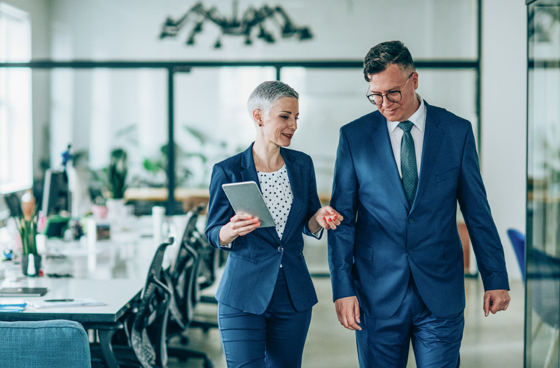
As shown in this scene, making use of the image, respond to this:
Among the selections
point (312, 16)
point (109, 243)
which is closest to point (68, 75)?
point (312, 16)

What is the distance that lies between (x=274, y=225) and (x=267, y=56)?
4985 mm

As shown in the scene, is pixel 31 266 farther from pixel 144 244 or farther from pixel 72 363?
pixel 72 363

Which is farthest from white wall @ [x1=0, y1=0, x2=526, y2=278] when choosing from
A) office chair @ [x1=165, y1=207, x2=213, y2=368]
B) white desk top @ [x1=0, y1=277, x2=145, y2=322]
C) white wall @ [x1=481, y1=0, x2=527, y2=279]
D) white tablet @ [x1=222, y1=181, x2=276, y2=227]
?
white tablet @ [x1=222, y1=181, x2=276, y2=227]

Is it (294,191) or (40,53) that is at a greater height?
(40,53)

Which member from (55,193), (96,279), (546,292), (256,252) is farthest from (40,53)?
(546,292)

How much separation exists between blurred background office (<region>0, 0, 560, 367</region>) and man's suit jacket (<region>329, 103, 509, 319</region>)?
172 inches

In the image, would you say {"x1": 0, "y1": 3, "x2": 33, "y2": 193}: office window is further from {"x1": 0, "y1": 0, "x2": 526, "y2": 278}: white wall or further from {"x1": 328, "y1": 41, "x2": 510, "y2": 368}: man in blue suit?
{"x1": 328, "y1": 41, "x2": 510, "y2": 368}: man in blue suit

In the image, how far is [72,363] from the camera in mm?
1688

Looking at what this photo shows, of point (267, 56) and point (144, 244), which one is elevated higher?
point (267, 56)

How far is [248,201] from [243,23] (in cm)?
517

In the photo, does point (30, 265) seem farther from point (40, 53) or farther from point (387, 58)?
point (40, 53)

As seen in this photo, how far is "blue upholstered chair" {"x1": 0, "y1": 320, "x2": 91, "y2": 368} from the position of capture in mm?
1676

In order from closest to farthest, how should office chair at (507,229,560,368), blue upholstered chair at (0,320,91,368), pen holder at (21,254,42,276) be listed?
blue upholstered chair at (0,320,91,368) < office chair at (507,229,560,368) < pen holder at (21,254,42,276)

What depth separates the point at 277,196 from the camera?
218cm
